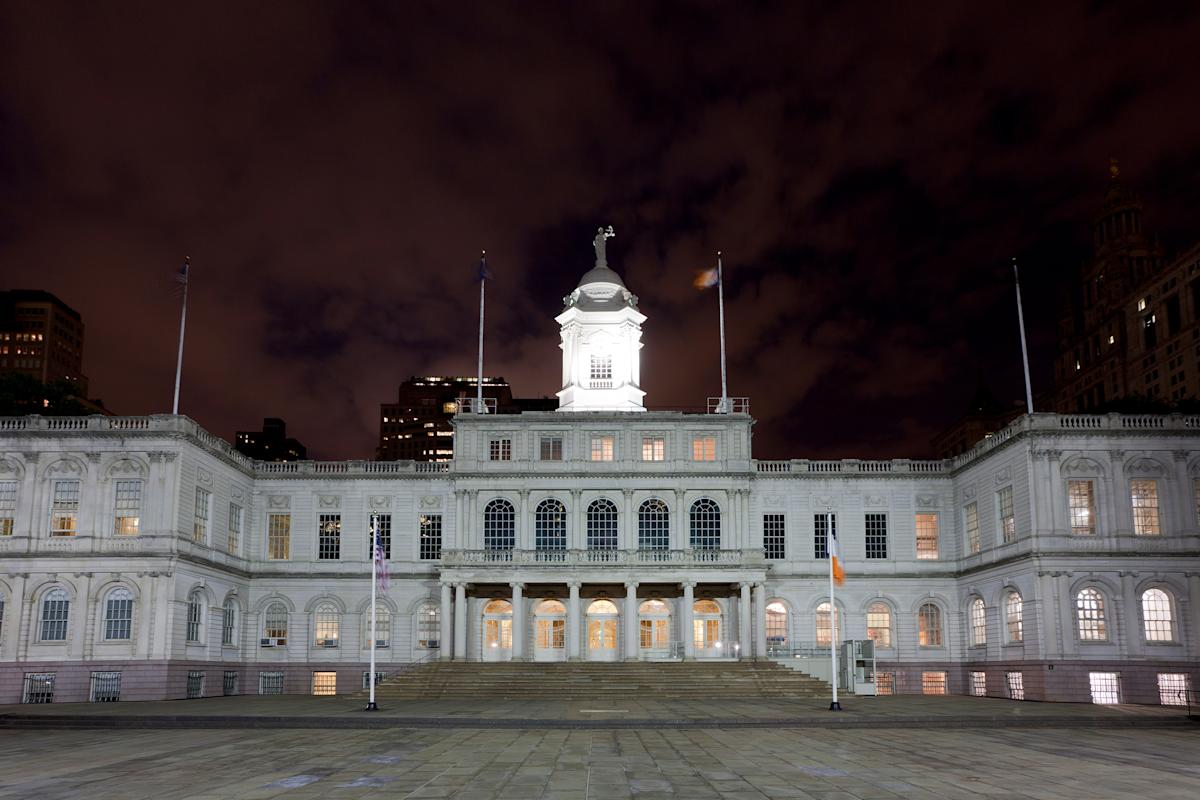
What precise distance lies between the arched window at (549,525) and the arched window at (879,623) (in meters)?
16.7

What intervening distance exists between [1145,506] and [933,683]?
1471cm

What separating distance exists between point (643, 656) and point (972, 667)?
54.4 feet

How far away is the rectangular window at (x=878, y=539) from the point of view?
57.8 m

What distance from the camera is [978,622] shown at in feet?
177

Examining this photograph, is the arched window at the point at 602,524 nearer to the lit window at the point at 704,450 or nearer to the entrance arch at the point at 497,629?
the lit window at the point at 704,450

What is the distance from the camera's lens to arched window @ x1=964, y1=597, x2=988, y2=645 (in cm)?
5278

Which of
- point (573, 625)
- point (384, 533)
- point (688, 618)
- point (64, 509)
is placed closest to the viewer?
point (64, 509)

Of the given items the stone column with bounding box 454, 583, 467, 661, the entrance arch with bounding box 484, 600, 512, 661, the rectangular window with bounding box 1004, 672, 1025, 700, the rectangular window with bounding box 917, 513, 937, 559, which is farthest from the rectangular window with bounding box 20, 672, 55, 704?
the rectangular window with bounding box 917, 513, 937, 559

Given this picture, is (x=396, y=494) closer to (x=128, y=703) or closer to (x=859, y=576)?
(x=128, y=703)

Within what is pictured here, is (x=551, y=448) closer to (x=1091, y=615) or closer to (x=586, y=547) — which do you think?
(x=586, y=547)

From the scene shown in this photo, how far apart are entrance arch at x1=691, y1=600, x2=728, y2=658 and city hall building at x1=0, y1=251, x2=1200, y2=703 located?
11 centimetres

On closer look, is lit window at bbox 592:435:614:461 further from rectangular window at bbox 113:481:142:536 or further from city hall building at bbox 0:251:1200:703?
rectangular window at bbox 113:481:142:536

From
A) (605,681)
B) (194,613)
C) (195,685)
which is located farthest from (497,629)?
(194,613)

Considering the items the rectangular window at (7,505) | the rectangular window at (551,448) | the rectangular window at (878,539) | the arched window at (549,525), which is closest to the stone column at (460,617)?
Result: the arched window at (549,525)
